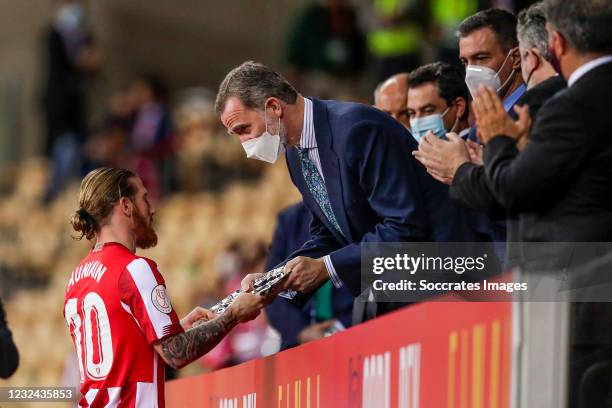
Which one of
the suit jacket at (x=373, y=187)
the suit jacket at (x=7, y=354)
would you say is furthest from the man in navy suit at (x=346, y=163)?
the suit jacket at (x=7, y=354)

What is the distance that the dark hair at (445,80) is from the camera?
19.0 feet

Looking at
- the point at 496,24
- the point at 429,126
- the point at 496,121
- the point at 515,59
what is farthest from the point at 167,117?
the point at 496,121

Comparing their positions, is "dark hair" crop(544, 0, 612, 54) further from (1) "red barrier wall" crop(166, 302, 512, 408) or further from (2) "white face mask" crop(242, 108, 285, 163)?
(2) "white face mask" crop(242, 108, 285, 163)

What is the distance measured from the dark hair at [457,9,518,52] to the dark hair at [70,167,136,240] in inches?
56.3

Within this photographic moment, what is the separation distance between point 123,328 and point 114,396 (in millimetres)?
229

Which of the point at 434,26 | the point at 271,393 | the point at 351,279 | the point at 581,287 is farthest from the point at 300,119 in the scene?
the point at 434,26

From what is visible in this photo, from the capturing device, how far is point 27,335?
44.0ft

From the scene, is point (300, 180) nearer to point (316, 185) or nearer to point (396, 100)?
point (316, 185)

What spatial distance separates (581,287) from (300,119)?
5.64 feet

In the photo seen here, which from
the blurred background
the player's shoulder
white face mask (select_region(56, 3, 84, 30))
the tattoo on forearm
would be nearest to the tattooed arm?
the tattoo on forearm

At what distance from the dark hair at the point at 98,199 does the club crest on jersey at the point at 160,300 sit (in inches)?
13.6

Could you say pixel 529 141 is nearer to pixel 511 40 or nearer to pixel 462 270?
pixel 462 270

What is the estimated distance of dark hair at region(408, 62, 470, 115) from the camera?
578cm

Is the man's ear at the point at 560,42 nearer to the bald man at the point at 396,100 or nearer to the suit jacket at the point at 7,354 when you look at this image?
the bald man at the point at 396,100
